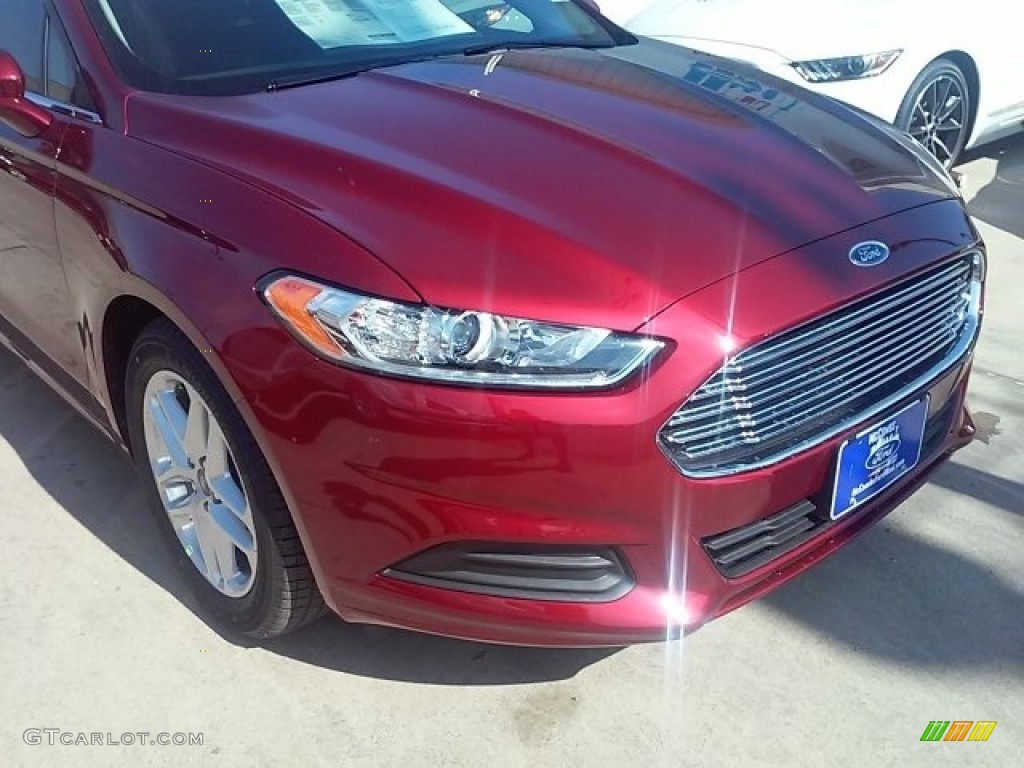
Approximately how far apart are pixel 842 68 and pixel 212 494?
3.55 metres

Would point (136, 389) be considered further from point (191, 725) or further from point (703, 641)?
point (703, 641)

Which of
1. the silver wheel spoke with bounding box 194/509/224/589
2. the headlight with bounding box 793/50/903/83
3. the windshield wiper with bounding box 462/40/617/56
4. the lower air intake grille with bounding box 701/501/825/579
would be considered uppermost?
the windshield wiper with bounding box 462/40/617/56

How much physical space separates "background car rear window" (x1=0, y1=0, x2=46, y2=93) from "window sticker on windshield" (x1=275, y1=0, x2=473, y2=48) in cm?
61

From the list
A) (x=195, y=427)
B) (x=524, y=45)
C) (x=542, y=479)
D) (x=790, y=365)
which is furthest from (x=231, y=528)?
(x=524, y=45)

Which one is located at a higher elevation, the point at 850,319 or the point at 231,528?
the point at 850,319

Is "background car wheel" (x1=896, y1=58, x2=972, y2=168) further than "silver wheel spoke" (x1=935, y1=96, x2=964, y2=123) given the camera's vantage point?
No

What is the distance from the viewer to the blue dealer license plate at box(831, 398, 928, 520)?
6.75 ft

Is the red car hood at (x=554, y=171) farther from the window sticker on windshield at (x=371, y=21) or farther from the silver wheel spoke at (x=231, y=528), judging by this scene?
the silver wheel spoke at (x=231, y=528)

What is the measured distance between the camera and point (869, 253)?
2.09 metres

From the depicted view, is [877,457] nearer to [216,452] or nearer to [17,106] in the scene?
[216,452]

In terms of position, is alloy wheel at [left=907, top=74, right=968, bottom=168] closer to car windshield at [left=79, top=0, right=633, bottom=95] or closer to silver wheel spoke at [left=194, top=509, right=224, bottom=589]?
car windshield at [left=79, top=0, right=633, bottom=95]

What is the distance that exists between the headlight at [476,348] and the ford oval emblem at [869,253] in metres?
0.51

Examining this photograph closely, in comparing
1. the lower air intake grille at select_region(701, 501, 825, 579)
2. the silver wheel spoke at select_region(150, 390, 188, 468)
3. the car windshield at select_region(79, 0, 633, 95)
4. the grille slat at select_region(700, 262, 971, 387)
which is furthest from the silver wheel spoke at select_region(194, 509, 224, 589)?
the grille slat at select_region(700, 262, 971, 387)

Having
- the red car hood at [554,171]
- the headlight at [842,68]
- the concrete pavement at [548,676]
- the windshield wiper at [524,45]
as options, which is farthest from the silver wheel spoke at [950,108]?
the concrete pavement at [548,676]
